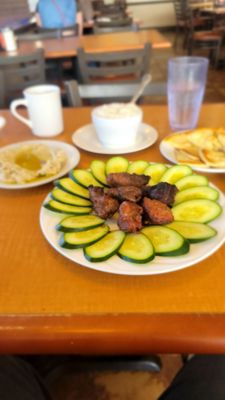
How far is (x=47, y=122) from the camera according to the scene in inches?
37.4

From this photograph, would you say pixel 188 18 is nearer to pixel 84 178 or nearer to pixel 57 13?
pixel 57 13

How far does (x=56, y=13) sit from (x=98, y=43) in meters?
1.43

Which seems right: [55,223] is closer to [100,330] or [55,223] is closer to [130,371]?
[100,330]

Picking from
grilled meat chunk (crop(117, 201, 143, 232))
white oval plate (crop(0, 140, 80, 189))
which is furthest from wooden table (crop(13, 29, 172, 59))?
grilled meat chunk (crop(117, 201, 143, 232))

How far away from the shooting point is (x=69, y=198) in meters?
0.59

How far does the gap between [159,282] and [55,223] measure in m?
0.21

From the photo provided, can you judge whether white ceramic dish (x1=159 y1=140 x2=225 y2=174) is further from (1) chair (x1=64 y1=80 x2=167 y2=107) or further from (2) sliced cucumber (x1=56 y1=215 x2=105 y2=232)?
(1) chair (x1=64 y1=80 x2=167 y2=107)

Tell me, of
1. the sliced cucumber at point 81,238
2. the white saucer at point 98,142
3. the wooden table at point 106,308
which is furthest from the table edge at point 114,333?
the white saucer at point 98,142

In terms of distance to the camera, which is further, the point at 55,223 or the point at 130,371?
the point at 130,371

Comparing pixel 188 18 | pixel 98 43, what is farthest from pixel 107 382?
pixel 188 18

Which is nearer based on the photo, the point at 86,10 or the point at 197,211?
the point at 197,211

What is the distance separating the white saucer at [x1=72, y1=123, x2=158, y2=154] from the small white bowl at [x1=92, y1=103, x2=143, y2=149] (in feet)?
0.06

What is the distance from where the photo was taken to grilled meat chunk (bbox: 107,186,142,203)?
555 mm

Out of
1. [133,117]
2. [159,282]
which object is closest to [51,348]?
[159,282]
